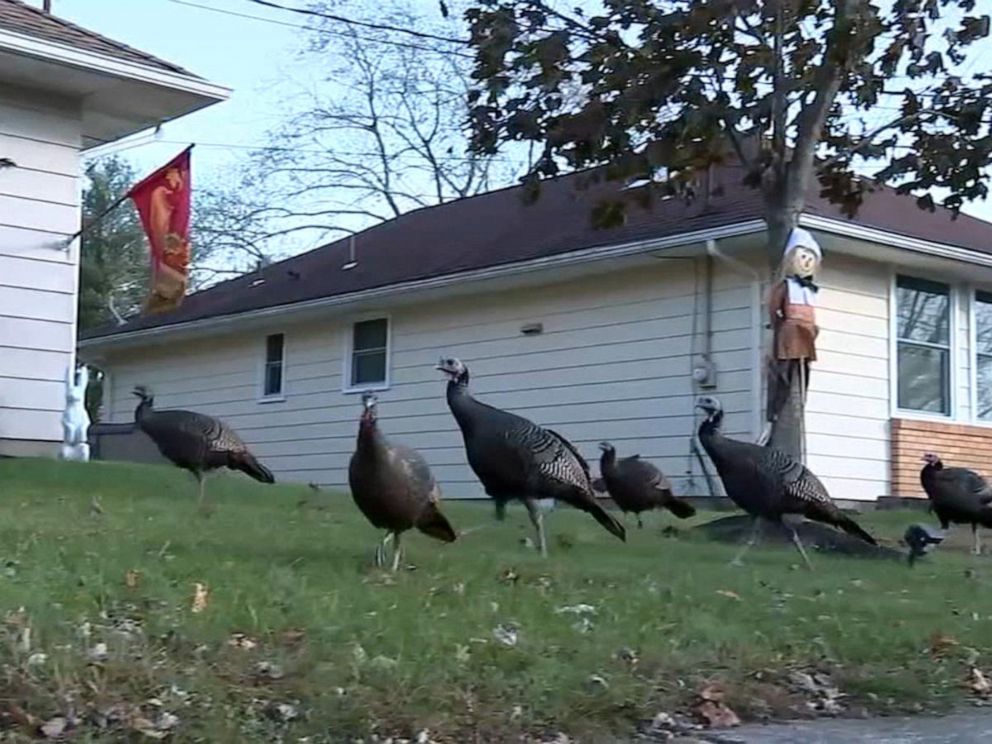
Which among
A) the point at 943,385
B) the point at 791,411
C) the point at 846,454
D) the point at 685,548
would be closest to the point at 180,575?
the point at 685,548

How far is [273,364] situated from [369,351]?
2330mm

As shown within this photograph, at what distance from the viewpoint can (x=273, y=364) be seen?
24.0m

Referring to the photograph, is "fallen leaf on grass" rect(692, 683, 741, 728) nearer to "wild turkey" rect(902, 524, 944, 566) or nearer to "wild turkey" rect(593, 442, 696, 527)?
"wild turkey" rect(902, 524, 944, 566)

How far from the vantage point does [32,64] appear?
13.6 metres

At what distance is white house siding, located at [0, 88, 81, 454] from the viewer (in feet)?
45.9

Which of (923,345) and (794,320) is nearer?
(794,320)

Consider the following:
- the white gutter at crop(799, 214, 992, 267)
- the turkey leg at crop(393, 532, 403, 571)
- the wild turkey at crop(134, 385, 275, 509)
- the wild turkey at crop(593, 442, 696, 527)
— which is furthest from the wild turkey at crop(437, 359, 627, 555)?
the white gutter at crop(799, 214, 992, 267)

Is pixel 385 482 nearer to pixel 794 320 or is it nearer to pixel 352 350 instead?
pixel 794 320

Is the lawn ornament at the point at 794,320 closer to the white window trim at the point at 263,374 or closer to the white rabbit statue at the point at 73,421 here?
the white rabbit statue at the point at 73,421

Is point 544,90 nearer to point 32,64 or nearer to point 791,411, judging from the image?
point 791,411

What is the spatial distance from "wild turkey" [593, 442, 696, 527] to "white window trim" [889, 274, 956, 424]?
6174 millimetres

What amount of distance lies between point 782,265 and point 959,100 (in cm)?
199

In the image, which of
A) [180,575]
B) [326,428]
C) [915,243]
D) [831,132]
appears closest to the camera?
[180,575]

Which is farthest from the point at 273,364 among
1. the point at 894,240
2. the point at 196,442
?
the point at 196,442
